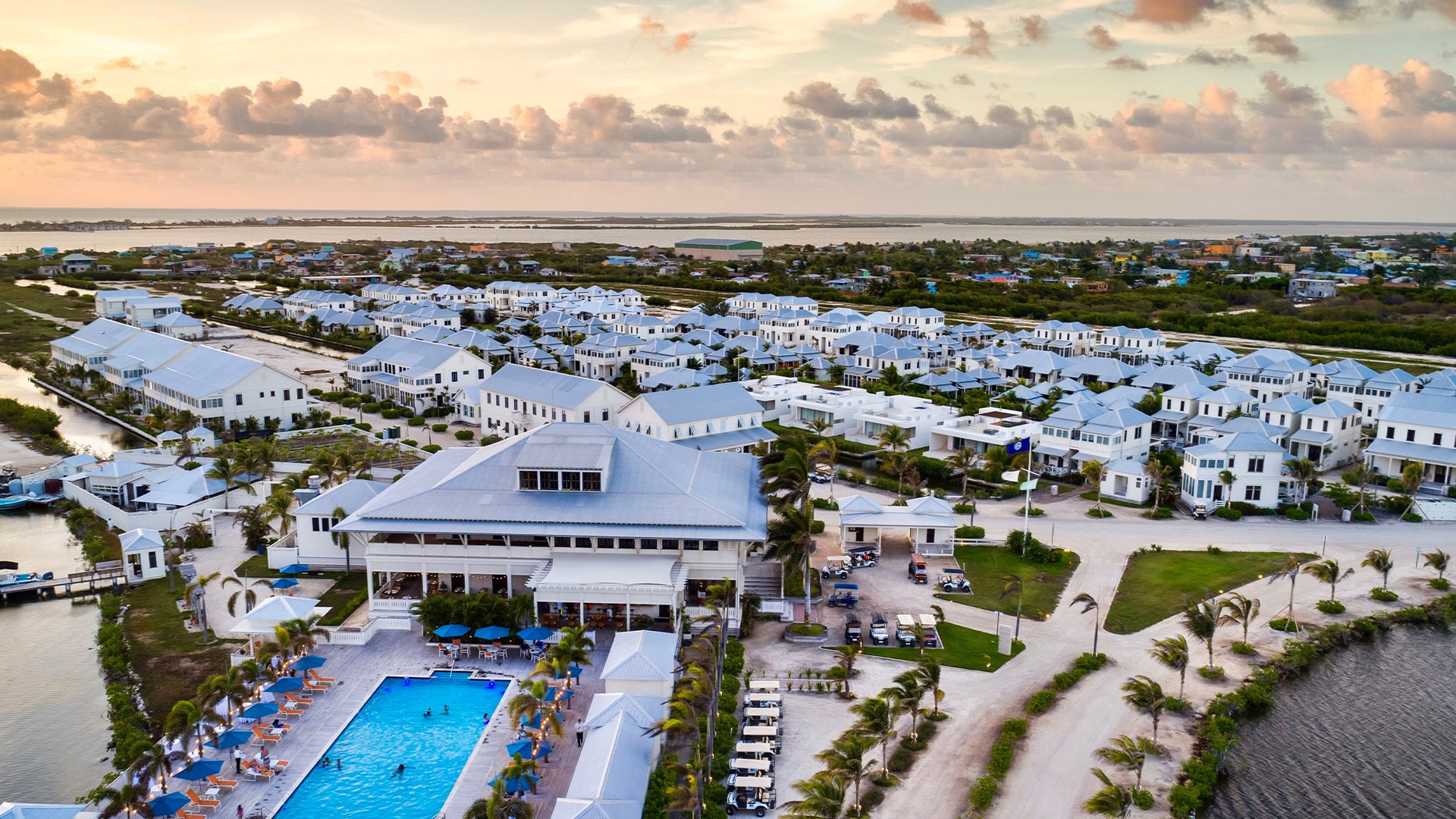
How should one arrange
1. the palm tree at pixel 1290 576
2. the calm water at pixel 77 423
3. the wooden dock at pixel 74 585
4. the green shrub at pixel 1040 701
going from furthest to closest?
1. the calm water at pixel 77 423
2. the wooden dock at pixel 74 585
3. the palm tree at pixel 1290 576
4. the green shrub at pixel 1040 701

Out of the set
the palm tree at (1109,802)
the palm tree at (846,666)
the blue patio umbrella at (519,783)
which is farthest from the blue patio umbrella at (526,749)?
the palm tree at (1109,802)

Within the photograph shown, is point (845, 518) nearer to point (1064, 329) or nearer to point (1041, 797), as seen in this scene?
point (1041, 797)

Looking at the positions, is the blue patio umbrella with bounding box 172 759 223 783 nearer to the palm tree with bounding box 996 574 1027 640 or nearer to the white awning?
the white awning

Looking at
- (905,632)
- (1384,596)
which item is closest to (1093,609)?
(905,632)

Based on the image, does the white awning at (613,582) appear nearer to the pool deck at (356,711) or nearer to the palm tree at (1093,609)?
the pool deck at (356,711)

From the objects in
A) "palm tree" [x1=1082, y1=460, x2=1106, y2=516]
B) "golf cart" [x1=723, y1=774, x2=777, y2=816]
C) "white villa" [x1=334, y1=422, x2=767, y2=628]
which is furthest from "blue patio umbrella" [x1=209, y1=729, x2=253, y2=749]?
"palm tree" [x1=1082, y1=460, x2=1106, y2=516]

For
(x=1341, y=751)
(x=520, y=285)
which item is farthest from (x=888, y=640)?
(x=520, y=285)

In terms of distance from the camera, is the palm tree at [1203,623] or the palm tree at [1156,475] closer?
the palm tree at [1203,623]

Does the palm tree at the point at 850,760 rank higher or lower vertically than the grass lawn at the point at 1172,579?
higher

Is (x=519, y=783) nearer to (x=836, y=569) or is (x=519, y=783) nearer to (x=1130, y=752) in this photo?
(x=1130, y=752)
